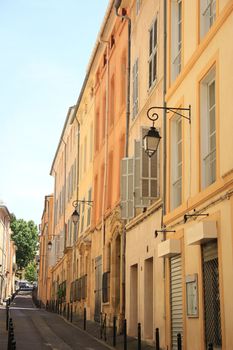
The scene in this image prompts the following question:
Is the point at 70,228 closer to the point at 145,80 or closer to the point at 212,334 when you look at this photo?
the point at 145,80

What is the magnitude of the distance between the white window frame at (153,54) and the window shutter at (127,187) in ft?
7.71

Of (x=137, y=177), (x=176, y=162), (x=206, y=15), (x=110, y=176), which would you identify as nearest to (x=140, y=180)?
(x=137, y=177)

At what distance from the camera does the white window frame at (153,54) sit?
694 inches

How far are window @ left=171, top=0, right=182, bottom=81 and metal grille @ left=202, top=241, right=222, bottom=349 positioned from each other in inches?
203

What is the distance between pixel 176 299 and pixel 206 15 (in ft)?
20.7

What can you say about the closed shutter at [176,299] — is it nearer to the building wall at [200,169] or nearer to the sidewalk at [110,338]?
the building wall at [200,169]

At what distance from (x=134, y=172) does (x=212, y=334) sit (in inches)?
253

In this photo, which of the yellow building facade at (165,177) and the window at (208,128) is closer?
the yellow building facade at (165,177)

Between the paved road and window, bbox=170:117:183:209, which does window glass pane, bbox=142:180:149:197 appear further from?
the paved road

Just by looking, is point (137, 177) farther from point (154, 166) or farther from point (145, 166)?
point (154, 166)

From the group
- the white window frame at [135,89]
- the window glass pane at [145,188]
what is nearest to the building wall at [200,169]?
the window glass pane at [145,188]

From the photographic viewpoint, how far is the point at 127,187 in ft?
58.1

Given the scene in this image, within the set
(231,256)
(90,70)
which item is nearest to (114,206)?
(90,70)

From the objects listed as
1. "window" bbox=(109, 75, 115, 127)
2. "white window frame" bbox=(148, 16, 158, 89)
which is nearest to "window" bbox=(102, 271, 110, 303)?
"window" bbox=(109, 75, 115, 127)
